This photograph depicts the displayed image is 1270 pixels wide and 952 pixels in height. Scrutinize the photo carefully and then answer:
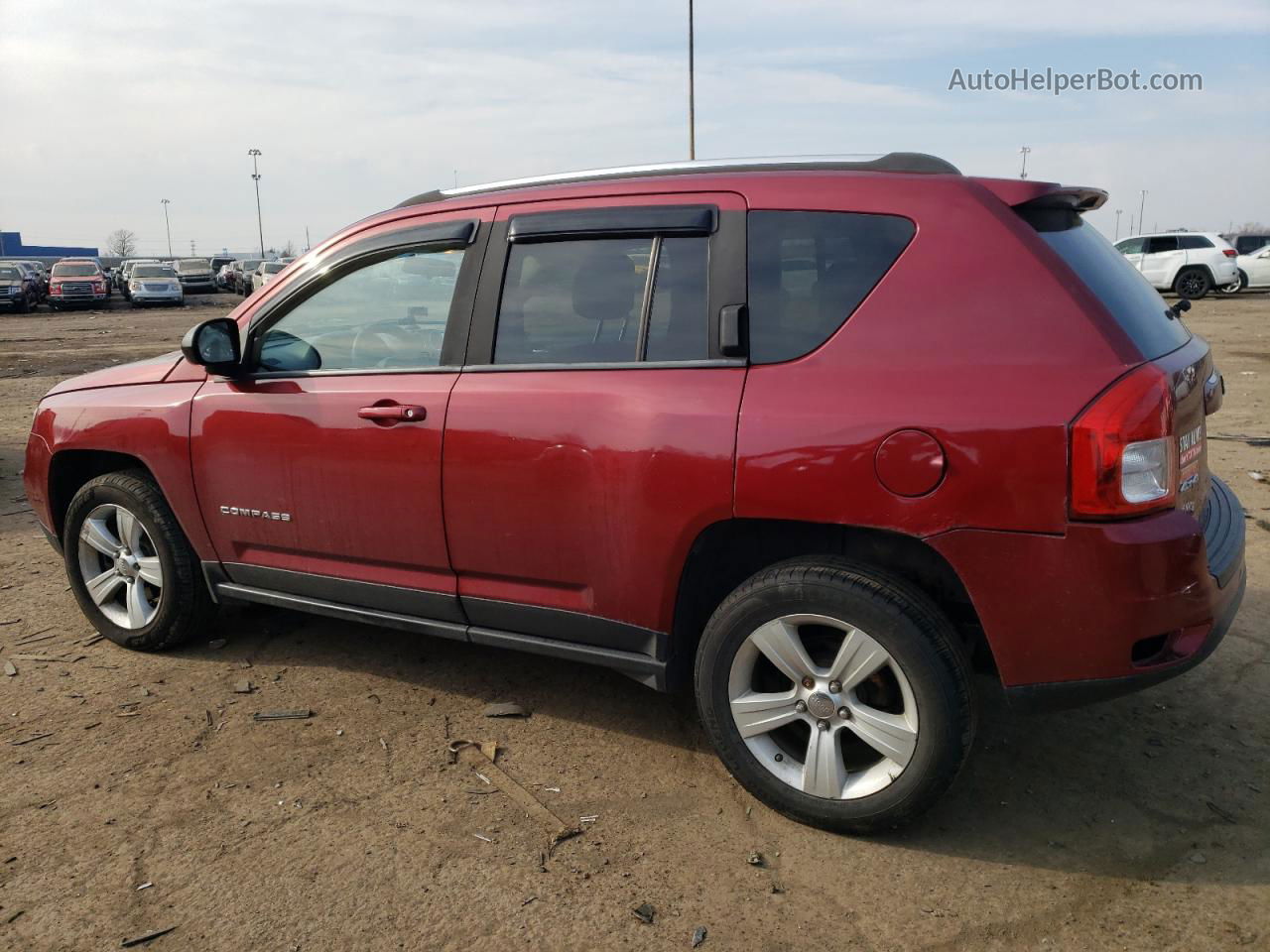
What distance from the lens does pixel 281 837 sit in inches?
114

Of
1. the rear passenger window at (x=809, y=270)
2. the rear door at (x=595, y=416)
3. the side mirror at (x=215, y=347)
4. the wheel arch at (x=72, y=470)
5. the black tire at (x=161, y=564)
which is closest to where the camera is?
the rear passenger window at (x=809, y=270)

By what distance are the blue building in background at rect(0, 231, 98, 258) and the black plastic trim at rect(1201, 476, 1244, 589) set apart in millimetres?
124862

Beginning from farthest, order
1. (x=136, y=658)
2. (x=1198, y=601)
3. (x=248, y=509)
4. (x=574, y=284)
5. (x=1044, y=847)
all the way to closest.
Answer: (x=136, y=658) → (x=248, y=509) → (x=574, y=284) → (x=1044, y=847) → (x=1198, y=601)

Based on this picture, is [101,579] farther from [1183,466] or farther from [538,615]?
[1183,466]

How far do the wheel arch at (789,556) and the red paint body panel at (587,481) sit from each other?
86 mm

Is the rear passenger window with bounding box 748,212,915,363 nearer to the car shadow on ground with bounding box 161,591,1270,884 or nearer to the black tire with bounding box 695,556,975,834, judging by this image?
the black tire with bounding box 695,556,975,834

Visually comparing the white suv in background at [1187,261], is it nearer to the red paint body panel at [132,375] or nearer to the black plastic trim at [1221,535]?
Result: the black plastic trim at [1221,535]

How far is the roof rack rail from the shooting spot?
2.94 meters

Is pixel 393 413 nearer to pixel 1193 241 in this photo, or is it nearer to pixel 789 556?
pixel 789 556

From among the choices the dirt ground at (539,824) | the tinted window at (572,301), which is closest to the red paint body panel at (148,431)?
the dirt ground at (539,824)

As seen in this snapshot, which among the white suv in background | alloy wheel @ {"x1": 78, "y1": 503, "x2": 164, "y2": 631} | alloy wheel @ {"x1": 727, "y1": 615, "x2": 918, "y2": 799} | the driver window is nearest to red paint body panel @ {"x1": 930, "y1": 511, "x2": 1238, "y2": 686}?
alloy wheel @ {"x1": 727, "y1": 615, "x2": 918, "y2": 799}

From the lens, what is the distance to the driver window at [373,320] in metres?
3.53

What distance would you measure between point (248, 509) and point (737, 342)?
2109 mm

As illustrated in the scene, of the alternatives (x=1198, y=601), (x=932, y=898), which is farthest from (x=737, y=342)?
(x=932, y=898)
